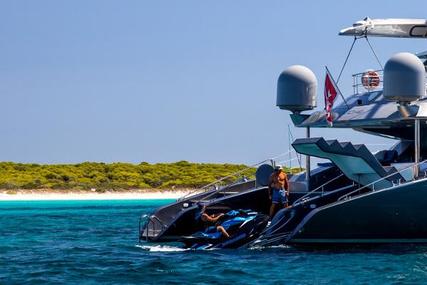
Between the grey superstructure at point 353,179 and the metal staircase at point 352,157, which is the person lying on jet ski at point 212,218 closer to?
the grey superstructure at point 353,179

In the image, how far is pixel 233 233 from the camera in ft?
73.8

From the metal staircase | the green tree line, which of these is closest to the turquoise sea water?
the metal staircase

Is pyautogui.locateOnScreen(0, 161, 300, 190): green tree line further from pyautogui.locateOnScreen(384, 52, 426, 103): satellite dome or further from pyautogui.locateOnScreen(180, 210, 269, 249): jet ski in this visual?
pyautogui.locateOnScreen(384, 52, 426, 103): satellite dome

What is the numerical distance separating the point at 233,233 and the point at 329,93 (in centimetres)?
426

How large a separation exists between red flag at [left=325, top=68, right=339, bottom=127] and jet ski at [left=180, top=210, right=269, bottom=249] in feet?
10.6

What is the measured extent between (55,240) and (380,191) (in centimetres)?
967

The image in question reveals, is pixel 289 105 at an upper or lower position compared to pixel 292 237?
upper

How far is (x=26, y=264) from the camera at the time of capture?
66.9 feet

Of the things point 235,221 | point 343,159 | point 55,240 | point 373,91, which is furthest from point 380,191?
point 55,240

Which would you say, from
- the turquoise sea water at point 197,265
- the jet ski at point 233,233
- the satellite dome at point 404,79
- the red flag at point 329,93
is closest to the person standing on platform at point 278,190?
the jet ski at point 233,233

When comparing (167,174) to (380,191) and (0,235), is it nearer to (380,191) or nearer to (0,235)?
(0,235)

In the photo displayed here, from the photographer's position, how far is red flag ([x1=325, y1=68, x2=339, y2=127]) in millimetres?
24016

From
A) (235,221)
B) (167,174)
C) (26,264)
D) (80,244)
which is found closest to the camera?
(26,264)

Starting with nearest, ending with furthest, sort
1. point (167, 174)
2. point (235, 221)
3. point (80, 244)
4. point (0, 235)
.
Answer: point (235, 221)
point (80, 244)
point (0, 235)
point (167, 174)
